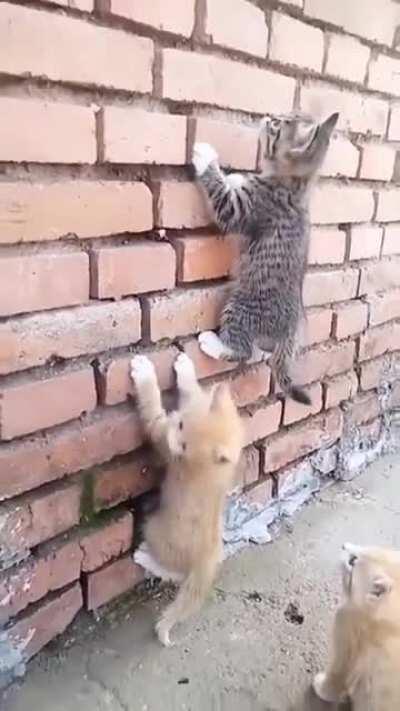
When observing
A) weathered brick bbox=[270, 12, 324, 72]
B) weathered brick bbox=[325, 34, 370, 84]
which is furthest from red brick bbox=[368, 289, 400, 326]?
weathered brick bbox=[270, 12, 324, 72]

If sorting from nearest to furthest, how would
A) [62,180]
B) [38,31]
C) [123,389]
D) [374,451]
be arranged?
[38,31] < [62,180] < [123,389] < [374,451]

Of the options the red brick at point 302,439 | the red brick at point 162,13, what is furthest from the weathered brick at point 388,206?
the red brick at point 162,13

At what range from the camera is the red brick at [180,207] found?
4.74 ft

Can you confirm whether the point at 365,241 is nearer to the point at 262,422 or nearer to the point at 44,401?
the point at 262,422

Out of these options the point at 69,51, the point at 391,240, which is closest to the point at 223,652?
the point at 69,51

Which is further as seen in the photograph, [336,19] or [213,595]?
[336,19]

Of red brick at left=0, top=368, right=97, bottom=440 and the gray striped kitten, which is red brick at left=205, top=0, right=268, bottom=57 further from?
red brick at left=0, top=368, right=97, bottom=440

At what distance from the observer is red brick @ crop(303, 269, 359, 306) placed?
6.40ft

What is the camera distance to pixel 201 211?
1543 mm

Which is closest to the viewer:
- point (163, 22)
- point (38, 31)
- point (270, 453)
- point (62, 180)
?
point (38, 31)

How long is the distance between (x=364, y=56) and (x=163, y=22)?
2.77 feet

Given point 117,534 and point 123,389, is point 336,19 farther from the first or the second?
point 117,534

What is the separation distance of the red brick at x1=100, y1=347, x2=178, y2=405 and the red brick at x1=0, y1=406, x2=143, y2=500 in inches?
1.2

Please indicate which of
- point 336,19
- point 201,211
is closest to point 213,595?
point 201,211
